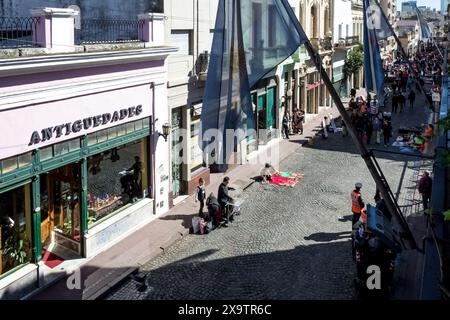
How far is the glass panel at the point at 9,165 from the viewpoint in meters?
11.4

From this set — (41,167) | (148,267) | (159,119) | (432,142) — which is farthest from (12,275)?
(432,142)

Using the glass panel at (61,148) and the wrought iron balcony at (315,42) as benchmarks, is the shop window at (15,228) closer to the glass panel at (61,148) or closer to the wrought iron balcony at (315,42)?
the glass panel at (61,148)

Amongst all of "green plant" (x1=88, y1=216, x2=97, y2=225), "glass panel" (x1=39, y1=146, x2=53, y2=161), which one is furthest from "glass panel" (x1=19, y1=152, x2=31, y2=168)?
"green plant" (x1=88, y1=216, x2=97, y2=225)

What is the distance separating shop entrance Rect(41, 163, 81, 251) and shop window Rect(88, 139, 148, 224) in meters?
0.47

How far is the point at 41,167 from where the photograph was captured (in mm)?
12445

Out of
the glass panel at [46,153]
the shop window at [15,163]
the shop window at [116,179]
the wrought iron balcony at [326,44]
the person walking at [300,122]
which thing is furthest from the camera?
the wrought iron balcony at [326,44]

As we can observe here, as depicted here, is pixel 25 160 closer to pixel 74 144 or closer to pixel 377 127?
pixel 74 144

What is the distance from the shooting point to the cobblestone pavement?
40.5 ft

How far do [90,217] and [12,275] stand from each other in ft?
10.6

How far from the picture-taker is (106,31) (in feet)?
58.6

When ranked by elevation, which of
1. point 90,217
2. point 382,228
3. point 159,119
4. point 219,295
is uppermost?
point 159,119

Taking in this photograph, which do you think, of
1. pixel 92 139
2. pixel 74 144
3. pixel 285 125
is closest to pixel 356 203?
pixel 92 139

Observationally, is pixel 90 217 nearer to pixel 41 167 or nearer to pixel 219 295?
pixel 41 167

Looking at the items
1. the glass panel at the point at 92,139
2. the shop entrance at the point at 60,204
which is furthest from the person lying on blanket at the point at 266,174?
the shop entrance at the point at 60,204
